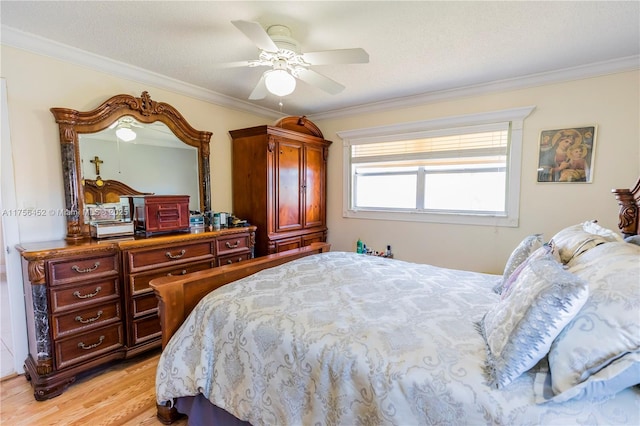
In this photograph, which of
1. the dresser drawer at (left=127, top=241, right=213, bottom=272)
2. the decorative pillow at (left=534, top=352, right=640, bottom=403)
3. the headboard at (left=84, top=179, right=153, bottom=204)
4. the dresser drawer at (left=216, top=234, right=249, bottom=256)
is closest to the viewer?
the decorative pillow at (left=534, top=352, right=640, bottom=403)

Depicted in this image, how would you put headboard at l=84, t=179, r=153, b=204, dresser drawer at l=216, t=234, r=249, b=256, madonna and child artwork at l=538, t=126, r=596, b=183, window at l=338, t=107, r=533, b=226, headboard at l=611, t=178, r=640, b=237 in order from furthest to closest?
window at l=338, t=107, r=533, b=226
dresser drawer at l=216, t=234, r=249, b=256
madonna and child artwork at l=538, t=126, r=596, b=183
headboard at l=84, t=179, r=153, b=204
headboard at l=611, t=178, r=640, b=237

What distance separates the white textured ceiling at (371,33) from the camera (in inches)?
69.6

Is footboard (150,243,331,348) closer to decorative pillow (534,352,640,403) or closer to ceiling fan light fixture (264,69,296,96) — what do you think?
ceiling fan light fixture (264,69,296,96)

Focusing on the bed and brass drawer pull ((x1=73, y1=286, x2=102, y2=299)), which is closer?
the bed

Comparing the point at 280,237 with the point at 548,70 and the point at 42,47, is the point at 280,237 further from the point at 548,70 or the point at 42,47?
the point at 548,70

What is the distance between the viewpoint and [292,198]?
3639 mm

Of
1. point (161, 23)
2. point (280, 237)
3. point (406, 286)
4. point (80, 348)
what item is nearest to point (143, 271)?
point (80, 348)

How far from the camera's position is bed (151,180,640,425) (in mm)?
871

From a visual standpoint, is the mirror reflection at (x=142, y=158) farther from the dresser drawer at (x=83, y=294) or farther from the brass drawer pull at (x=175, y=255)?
the dresser drawer at (x=83, y=294)

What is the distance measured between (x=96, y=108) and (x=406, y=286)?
2.76 meters

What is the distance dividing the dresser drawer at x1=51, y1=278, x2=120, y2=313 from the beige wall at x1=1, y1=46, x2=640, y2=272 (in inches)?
23.1

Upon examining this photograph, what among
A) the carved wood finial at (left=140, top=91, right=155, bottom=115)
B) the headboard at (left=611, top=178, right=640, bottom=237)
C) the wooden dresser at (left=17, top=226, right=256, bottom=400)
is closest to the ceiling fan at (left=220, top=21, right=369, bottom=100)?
the carved wood finial at (left=140, top=91, right=155, bottom=115)

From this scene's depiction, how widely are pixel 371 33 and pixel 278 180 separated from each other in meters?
1.83

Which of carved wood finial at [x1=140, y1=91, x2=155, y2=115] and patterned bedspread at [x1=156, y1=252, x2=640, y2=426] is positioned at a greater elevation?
carved wood finial at [x1=140, y1=91, x2=155, y2=115]
